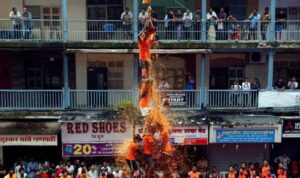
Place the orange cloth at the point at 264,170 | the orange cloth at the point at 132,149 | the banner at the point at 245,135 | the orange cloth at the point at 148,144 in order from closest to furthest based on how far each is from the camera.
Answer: the orange cloth at the point at 148,144
the orange cloth at the point at 132,149
the orange cloth at the point at 264,170
the banner at the point at 245,135

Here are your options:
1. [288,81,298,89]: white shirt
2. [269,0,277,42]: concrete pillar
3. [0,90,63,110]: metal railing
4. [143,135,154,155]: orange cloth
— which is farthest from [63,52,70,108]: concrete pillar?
[143,135,154,155]: orange cloth

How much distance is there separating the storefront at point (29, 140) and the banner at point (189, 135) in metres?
4.62

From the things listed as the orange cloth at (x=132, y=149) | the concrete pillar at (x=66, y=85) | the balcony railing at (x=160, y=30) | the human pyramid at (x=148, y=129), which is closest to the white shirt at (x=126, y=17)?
the balcony railing at (x=160, y=30)

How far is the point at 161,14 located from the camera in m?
23.3

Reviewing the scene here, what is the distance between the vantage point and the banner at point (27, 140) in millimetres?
20044

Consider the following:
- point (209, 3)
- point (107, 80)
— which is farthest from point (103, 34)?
point (209, 3)

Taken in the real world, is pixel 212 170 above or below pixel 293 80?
below

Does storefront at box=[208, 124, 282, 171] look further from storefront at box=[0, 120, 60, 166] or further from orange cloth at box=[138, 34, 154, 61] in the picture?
orange cloth at box=[138, 34, 154, 61]

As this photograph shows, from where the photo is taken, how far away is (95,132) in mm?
20922

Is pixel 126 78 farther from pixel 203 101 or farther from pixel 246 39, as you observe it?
pixel 246 39

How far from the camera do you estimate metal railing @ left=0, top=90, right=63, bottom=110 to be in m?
21.6

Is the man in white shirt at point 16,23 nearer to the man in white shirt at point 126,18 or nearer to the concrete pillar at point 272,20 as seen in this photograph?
the man in white shirt at point 126,18

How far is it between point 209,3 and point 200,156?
22.3 feet

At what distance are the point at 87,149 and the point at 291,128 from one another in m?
8.18
